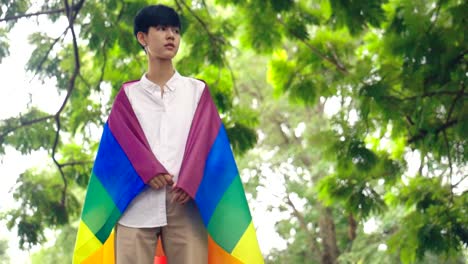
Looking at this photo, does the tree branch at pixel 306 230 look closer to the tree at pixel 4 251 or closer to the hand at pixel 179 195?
the tree at pixel 4 251

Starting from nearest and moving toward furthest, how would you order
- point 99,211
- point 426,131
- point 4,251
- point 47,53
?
point 99,211 → point 426,131 → point 47,53 → point 4,251

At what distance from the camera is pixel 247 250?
299 cm

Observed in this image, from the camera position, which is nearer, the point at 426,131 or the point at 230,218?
the point at 230,218

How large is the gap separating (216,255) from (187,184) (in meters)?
0.31

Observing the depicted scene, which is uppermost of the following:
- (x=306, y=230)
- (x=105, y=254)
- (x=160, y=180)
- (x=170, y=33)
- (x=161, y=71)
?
(x=306, y=230)

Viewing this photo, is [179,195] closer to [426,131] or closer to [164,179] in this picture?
[164,179]

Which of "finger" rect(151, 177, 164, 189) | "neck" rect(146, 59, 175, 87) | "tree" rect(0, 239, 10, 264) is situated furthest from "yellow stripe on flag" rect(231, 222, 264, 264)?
"tree" rect(0, 239, 10, 264)

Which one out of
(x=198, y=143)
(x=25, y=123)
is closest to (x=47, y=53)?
(x=25, y=123)

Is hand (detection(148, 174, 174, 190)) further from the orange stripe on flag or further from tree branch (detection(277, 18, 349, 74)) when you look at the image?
tree branch (detection(277, 18, 349, 74))

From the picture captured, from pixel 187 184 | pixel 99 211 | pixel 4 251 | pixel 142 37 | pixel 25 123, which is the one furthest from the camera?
pixel 4 251

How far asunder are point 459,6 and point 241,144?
1726mm

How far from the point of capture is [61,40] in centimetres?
709

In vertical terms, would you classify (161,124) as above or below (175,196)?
above

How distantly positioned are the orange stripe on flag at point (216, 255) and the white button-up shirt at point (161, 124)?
22 cm
